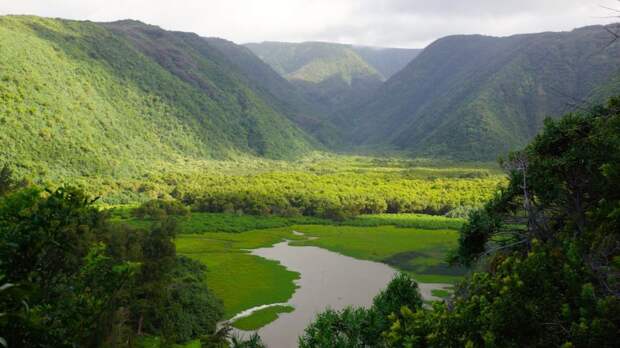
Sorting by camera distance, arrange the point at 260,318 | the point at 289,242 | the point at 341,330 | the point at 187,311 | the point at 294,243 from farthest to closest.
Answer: the point at 289,242, the point at 294,243, the point at 260,318, the point at 187,311, the point at 341,330

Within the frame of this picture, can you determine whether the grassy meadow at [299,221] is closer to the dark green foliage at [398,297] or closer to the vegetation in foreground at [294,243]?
the vegetation in foreground at [294,243]

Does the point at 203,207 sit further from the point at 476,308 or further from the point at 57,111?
the point at 476,308

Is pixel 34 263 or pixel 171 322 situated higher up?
pixel 34 263

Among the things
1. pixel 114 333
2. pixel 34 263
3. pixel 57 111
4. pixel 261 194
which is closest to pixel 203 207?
pixel 261 194

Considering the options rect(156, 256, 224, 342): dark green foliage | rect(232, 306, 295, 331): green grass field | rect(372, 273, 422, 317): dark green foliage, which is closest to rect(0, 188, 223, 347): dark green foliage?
rect(156, 256, 224, 342): dark green foliage

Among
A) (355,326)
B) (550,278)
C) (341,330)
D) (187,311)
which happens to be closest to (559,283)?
(550,278)

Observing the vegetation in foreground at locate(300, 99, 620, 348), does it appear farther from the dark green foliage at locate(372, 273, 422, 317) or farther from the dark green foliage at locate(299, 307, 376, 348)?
the dark green foliage at locate(372, 273, 422, 317)

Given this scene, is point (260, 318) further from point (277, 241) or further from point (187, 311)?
point (277, 241)
